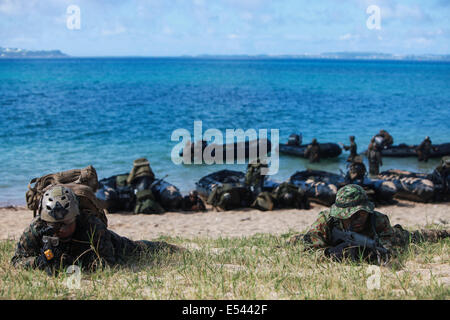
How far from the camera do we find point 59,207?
5.43 m

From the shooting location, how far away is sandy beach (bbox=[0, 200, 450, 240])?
11.2m

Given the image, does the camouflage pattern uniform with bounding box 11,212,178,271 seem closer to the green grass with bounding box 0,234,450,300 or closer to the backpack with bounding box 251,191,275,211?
the green grass with bounding box 0,234,450,300

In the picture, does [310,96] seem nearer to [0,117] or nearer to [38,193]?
[0,117]

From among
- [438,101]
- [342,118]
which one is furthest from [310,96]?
[342,118]

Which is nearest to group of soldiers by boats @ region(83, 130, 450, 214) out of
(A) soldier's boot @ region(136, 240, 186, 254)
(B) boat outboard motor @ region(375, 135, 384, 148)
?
(B) boat outboard motor @ region(375, 135, 384, 148)

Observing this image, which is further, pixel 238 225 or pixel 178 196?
pixel 178 196

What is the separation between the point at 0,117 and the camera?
3762 cm

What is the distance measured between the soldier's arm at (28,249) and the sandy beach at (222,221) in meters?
4.65

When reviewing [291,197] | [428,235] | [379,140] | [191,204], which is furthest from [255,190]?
[379,140]

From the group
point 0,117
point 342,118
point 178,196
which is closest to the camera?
point 178,196

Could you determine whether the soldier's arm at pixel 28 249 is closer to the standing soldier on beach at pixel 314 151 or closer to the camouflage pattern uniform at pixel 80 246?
the camouflage pattern uniform at pixel 80 246

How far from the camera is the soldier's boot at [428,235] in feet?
24.6

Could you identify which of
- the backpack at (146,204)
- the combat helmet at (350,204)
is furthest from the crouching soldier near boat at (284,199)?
the combat helmet at (350,204)
